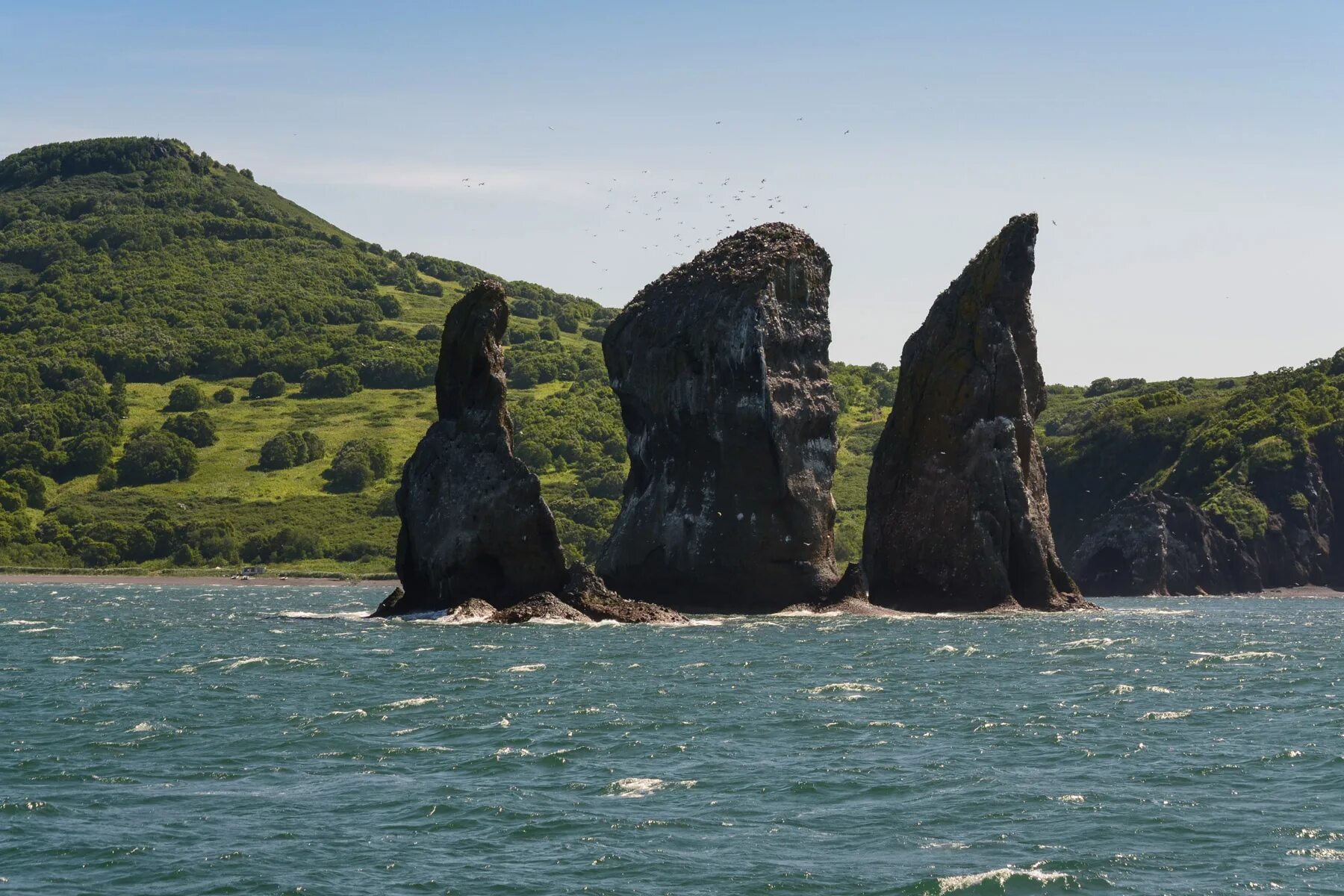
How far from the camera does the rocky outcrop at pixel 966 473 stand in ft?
258

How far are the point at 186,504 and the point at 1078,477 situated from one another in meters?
73.2

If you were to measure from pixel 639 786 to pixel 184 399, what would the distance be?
149 metres

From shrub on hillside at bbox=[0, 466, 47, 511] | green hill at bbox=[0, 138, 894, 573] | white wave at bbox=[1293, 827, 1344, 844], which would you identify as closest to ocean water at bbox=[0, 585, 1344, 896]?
white wave at bbox=[1293, 827, 1344, 844]

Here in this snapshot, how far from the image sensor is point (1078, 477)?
146125 millimetres

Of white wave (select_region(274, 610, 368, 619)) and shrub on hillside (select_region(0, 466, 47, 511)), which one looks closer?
white wave (select_region(274, 610, 368, 619))

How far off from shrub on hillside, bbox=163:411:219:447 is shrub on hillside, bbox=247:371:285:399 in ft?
57.2

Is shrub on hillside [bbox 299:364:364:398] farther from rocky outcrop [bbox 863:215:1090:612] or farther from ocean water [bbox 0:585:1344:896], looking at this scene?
ocean water [bbox 0:585:1344:896]

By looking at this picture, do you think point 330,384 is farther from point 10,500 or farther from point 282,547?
point 282,547

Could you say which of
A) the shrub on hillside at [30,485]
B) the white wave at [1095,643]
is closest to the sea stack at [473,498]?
the white wave at [1095,643]

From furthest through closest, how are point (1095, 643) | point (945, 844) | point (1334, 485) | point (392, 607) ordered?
point (1334, 485) → point (392, 607) → point (1095, 643) → point (945, 844)

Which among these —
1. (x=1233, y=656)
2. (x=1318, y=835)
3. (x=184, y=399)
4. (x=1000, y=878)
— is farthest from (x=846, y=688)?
(x=184, y=399)

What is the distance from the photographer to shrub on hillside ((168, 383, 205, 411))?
171000mm

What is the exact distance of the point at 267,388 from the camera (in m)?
180

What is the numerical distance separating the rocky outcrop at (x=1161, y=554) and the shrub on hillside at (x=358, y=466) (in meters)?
63.0
